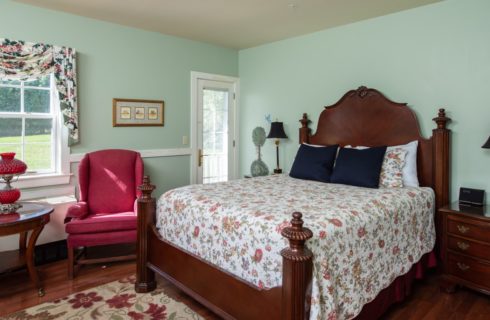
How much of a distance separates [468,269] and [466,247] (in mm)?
173

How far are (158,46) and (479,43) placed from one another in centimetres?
336

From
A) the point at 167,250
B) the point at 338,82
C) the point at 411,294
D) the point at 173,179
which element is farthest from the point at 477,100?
the point at 173,179

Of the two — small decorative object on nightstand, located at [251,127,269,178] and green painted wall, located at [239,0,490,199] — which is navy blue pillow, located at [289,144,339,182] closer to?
green painted wall, located at [239,0,490,199]

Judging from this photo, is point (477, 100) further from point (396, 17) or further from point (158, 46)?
point (158, 46)

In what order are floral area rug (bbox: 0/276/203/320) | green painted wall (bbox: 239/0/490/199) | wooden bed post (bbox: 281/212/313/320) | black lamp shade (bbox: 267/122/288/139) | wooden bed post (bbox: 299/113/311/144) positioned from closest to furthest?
wooden bed post (bbox: 281/212/313/320) → floral area rug (bbox: 0/276/203/320) → green painted wall (bbox: 239/0/490/199) → wooden bed post (bbox: 299/113/311/144) → black lamp shade (bbox: 267/122/288/139)

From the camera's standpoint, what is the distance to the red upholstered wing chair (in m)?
3.04

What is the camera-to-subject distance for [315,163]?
11.6 feet

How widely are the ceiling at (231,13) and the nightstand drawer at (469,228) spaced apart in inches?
77.0

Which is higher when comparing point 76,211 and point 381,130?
point 381,130

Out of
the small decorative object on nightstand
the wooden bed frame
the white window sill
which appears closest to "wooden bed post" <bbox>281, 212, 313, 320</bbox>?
the wooden bed frame

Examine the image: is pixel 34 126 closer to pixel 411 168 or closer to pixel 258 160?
pixel 258 160

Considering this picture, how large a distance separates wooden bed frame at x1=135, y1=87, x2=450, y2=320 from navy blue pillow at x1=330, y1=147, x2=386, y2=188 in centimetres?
36

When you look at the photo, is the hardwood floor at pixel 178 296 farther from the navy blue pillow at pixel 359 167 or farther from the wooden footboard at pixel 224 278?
the navy blue pillow at pixel 359 167

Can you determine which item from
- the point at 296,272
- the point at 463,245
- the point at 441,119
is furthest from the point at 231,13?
the point at 463,245
